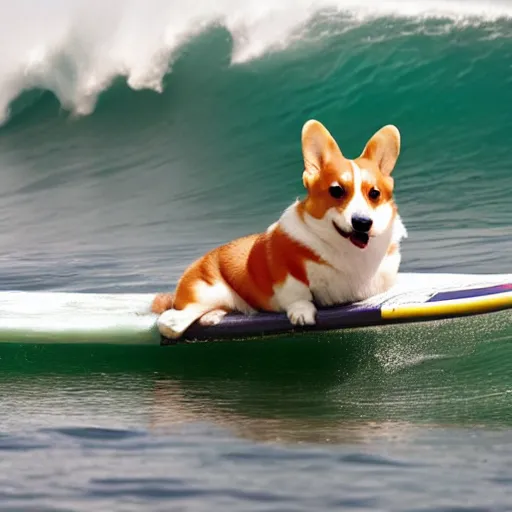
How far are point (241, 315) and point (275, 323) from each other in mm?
213

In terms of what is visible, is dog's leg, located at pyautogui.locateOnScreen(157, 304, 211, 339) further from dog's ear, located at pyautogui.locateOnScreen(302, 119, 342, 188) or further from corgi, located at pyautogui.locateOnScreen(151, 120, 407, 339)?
dog's ear, located at pyautogui.locateOnScreen(302, 119, 342, 188)

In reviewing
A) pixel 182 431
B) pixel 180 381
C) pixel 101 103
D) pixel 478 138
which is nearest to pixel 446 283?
pixel 180 381

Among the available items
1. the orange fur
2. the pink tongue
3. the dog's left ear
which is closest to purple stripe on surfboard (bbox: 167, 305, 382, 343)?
the orange fur

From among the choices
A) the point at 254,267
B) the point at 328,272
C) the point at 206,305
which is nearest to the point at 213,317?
the point at 206,305

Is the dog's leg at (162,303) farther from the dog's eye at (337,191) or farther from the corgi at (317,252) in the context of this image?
the dog's eye at (337,191)

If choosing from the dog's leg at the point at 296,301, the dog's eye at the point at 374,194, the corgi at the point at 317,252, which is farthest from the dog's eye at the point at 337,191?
the dog's leg at the point at 296,301

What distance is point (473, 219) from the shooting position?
420 inches

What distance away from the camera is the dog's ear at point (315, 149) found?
461 centimetres

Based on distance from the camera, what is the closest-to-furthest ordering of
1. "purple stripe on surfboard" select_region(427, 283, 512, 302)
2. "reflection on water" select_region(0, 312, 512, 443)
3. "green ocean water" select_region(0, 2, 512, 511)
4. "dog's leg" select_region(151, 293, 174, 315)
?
"green ocean water" select_region(0, 2, 512, 511) → "reflection on water" select_region(0, 312, 512, 443) → "purple stripe on surfboard" select_region(427, 283, 512, 302) → "dog's leg" select_region(151, 293, 174, 315)

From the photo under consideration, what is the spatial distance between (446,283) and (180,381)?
128 cm

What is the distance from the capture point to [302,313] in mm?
4629

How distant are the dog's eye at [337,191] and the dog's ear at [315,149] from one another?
12 cm

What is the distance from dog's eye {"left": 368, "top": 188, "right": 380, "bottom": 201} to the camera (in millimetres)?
4520

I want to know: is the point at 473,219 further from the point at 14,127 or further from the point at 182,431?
the point at 14,127
